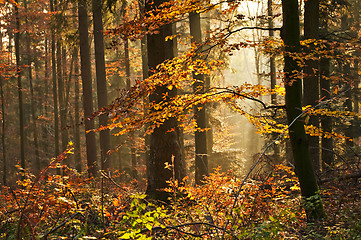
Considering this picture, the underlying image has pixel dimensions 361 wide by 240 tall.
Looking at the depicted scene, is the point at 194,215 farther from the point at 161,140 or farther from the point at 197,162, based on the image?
the point at 197,162

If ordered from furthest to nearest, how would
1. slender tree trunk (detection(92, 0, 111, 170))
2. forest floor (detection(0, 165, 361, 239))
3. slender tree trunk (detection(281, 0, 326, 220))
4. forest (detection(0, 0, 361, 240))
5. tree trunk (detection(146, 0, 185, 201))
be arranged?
slender tree trunk (detection(92, 0, 111, 170)), tree trunk (detection(146, 0, 185, 201)), slender tree trunk (detection(281, 0, 326, 220)), forest (detection(0, 0, 361, 240)), forest floor (detection(0, 165, 361, 239))

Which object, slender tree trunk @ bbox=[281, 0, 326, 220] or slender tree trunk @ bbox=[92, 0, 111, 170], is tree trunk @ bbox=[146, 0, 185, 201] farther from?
slender tree trunk @ bbox=[92, 0, 111, 170]

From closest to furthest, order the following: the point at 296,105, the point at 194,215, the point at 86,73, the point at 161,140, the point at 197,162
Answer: the point at 194,215, the point at 296,105, the point at 161,140, the point at 86,73, the point at 197,162

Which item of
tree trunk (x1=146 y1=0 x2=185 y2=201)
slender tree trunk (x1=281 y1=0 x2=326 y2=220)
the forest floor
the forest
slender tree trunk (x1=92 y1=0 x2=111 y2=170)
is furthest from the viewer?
slender tree trunk (x1=92 y1=0 x2=111 y2=170)

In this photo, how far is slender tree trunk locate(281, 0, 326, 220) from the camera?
540 cm

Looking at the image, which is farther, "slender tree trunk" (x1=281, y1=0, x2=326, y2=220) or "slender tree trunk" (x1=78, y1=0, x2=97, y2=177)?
"slender tree trunk" (x1=78, y1=0, x2=97, y2=177)

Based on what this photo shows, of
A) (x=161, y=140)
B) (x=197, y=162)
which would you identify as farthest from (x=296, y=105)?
(x=197, y=162)

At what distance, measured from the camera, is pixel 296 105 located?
18.2ft

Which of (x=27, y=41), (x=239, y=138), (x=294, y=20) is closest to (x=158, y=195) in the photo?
(x=294, y=20)

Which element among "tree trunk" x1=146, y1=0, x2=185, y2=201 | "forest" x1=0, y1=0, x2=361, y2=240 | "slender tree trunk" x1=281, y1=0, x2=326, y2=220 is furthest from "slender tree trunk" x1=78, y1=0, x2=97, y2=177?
"slender tree trunk" x1=281, y1=0, x2=326, y2=220

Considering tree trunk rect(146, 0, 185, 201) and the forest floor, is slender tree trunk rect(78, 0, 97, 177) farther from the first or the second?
the forest floor

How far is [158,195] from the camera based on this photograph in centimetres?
759

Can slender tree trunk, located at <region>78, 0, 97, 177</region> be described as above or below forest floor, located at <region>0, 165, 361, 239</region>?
above

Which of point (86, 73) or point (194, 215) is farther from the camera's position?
point (86, 73)
